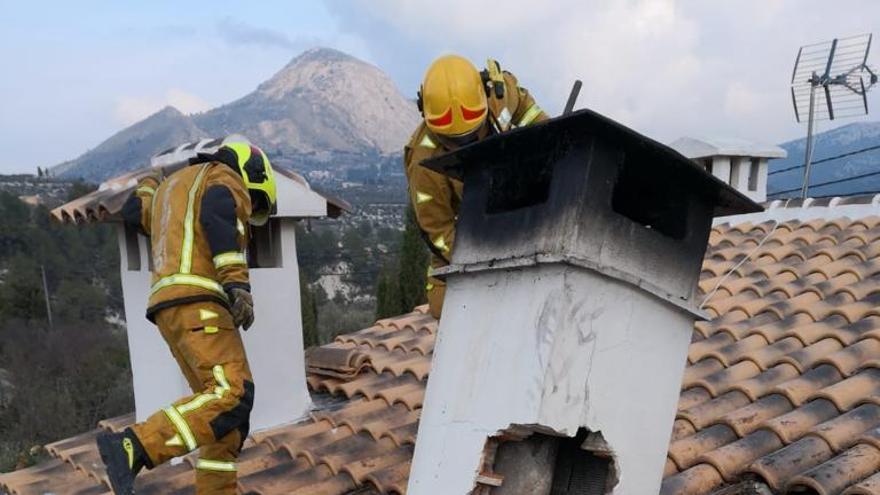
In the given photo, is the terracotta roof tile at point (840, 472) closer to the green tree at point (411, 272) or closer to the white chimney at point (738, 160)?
the white chimney at point (738, 160)

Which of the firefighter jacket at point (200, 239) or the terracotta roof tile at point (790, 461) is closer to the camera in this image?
→ the terracotta roof tile at point (790, 461)

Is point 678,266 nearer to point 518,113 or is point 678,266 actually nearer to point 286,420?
point 518,113

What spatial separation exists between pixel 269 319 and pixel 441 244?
4.05 feet

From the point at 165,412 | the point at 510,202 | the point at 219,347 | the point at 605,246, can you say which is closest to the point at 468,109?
the point at 510,202

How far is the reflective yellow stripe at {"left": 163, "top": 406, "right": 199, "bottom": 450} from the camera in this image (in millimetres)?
2842

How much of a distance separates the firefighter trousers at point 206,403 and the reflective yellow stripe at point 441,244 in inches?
40.6

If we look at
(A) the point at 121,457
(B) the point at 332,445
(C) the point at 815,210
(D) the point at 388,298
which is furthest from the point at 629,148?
(D) the point at 388,298

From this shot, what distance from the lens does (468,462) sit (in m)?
2.03

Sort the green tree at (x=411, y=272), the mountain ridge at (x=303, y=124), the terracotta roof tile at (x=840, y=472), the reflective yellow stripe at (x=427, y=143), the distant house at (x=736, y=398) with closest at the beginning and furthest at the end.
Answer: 1. the terracotta roof tile at (x=840, y=472)
2. the distant house at (x=736, y=398)
3. the reflective yellow stripe at (x=427, y=143)
4. the green tree at (x=411, y=272)
5. the mountain ridge at (x=303, y=124)

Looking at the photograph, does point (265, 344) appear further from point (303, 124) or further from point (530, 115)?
point (303, 124)

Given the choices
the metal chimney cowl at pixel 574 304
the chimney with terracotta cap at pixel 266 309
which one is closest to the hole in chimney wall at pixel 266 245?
the chimney with terracotta cap at pixel 266 309

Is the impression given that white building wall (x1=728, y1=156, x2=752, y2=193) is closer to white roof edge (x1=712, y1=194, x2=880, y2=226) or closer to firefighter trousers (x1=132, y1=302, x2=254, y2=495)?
white roof edge (x1=712, y1=194, x2=880, y2=226)

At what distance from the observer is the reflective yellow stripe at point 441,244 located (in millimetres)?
3394

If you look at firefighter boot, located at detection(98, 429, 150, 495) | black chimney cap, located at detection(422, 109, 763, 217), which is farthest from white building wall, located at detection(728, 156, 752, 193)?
firefighter boot, located at detection(98, 429, 150, 495)
